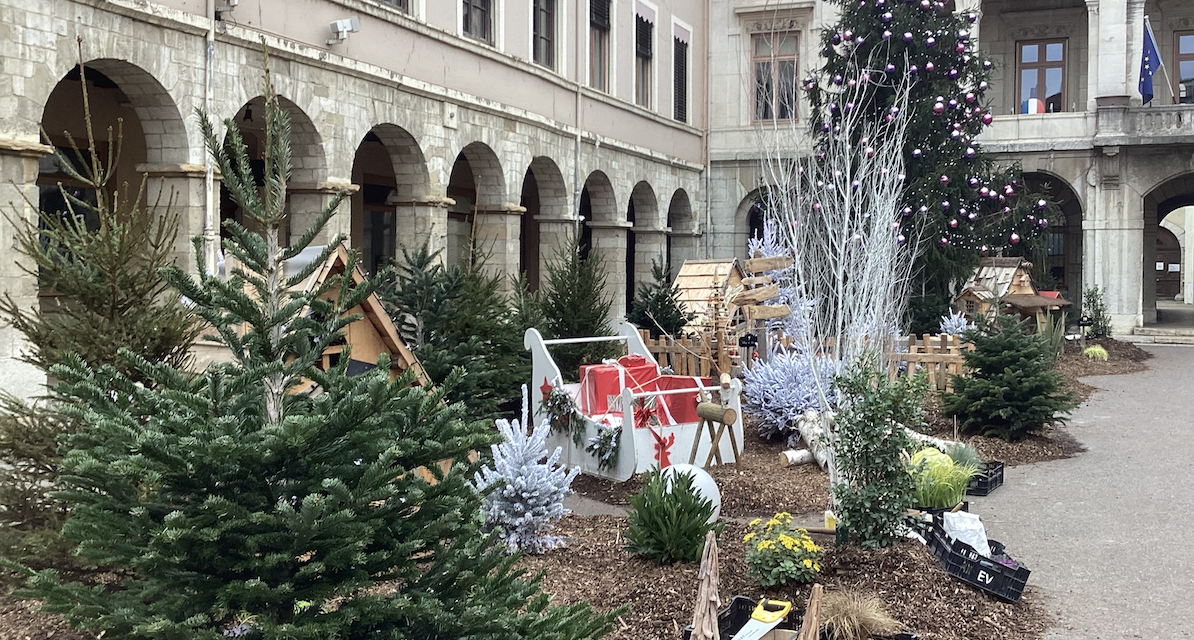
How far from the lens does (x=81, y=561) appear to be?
4.87m

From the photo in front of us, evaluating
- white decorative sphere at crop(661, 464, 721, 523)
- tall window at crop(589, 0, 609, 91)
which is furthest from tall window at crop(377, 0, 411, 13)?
white decorative sphere at crop(661, 464, 721, 523)

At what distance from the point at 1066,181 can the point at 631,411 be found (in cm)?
2225

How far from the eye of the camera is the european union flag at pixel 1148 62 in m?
25.6

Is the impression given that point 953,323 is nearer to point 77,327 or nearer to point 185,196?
point 185,196

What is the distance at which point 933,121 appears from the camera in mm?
19547

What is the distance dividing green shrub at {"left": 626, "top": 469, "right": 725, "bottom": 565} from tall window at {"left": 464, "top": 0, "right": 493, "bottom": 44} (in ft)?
39.4

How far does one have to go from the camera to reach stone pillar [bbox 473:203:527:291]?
18.8 meters

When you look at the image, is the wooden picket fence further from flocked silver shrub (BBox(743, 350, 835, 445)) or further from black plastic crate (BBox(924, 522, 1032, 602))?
black plastic crate (BBox(924, 522, 1032, 602))

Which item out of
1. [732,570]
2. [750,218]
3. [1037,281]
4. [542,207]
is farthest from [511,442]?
[750,218]

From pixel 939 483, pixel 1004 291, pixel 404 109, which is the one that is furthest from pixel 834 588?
pixel 1004 291

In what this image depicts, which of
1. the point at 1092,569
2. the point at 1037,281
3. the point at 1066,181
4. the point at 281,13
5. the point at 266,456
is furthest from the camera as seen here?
the point at 1066,181

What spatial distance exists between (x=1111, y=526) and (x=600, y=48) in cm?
1668

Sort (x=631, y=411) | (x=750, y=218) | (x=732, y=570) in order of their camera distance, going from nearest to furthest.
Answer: (x=732, y=570)
(x=631, y=411)
(x=750, y=218)

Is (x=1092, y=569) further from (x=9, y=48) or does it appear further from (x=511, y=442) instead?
(x=9, y=48)
